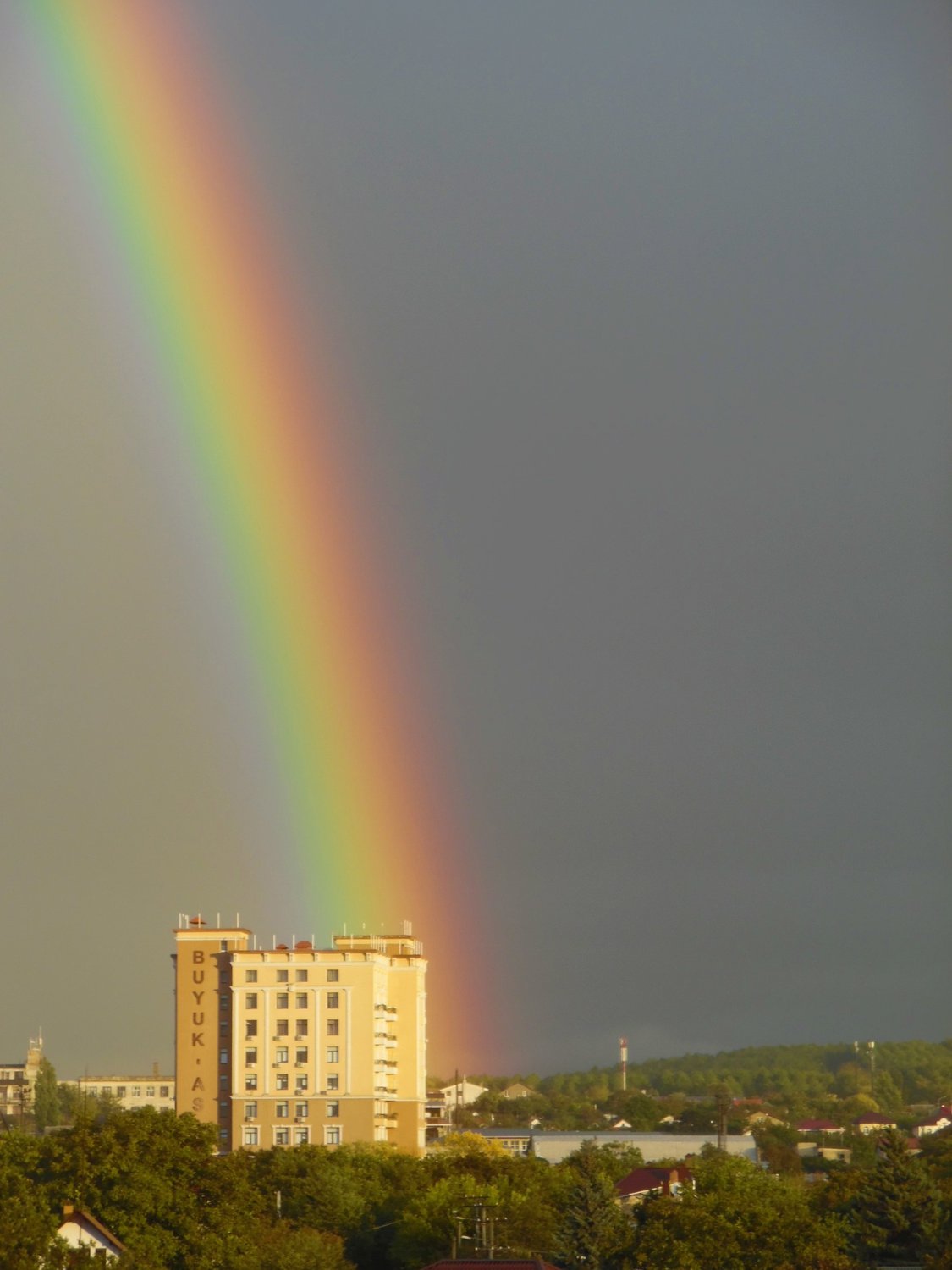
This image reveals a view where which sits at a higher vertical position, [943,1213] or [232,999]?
[232,999]

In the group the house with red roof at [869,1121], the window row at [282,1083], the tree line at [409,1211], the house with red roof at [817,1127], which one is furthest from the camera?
the house with red roof at [817,1127]

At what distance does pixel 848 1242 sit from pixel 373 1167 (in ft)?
92.7

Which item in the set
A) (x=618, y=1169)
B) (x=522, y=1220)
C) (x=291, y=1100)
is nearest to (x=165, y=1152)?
(x=522, y=1220)

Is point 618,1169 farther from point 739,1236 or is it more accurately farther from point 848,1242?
point 739,1236

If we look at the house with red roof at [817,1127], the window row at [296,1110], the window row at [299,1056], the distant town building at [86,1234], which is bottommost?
the house with red roof at [817,1127]

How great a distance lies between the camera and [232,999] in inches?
4636

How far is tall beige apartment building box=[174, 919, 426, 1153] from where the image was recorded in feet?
374

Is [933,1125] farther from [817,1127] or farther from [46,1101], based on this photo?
[46,1101]

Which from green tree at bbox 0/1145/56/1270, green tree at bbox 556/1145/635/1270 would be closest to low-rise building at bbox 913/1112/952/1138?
green tree at bbox 556/1145/635/1270

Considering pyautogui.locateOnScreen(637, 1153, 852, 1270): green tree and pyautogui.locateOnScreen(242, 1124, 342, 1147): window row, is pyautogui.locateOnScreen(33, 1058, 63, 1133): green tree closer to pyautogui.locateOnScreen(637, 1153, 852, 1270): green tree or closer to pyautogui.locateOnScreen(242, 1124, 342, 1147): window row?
pyautogui.locateOnScreen(242, 1124, 342, 1147): window row

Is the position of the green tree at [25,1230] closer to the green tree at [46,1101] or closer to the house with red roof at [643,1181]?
the house with red roof at [643,1181]

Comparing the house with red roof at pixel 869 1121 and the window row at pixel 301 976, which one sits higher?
the window row at pixel 301 976

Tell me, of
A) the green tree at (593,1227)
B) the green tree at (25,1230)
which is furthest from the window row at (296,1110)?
the green tree at (25,1230)

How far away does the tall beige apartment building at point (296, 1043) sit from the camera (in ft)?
374
